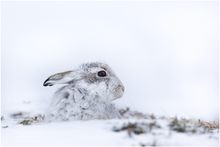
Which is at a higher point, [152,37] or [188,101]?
[152,37]

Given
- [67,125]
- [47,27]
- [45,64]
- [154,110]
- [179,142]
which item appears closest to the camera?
[179,142]

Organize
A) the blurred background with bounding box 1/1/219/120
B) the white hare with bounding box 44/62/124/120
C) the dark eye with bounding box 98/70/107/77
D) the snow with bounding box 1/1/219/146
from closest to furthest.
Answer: the white hare with bounding box 44/62/124/120, the dark eye with bounding box 98/70/107/77, the snow with bounding box 1/1/219/146, the blurred background with bounding box 1/1/219/120

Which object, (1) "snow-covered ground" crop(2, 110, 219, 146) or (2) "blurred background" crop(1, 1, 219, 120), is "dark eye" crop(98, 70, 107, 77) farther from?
(2) "blurred background" crop(1, 1, 219, 120)

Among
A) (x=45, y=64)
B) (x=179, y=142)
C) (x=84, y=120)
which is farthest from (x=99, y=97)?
(x=45, y=64)

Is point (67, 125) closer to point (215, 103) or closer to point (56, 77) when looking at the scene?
point (56, 77)

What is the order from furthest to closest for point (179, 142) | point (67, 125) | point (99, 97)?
point (99, 97) < point (67, 125) < point (179, 142)

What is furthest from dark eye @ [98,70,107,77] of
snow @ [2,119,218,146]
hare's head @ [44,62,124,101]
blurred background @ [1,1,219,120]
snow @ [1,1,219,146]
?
blurred background @ [1,1,219,120]

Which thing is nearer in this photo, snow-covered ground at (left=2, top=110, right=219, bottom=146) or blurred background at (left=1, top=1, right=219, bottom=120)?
snow-covered ground at (left=2, top=110, right=219, bottom=146)
